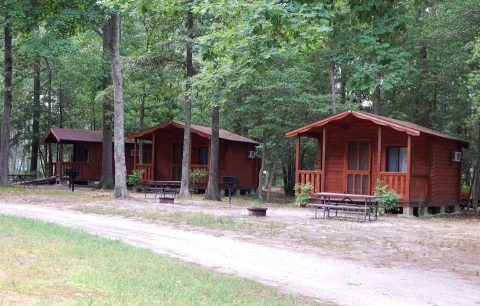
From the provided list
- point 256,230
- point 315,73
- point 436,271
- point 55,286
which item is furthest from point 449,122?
point 55,286

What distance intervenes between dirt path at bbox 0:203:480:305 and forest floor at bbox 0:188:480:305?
1 cm

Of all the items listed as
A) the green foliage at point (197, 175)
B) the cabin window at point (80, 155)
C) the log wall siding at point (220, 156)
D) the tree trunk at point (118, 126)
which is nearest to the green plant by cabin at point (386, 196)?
the tree trunk at point (118, 126)

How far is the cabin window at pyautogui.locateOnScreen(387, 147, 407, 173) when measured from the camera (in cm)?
1969

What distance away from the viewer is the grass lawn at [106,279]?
5.30 m

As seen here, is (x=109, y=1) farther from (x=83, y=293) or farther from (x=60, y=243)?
(x=83, y=293)

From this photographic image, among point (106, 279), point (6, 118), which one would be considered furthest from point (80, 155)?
point (106, 279)

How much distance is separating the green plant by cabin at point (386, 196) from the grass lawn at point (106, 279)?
446 inches

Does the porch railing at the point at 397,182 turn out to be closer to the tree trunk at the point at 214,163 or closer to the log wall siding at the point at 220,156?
the tree trunk at the point at 214,163

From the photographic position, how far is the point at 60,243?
8.48 metres

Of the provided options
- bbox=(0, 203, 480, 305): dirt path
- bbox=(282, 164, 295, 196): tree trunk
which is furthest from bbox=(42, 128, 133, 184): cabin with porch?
bbox=(0, 203, 480, 305): dirt path

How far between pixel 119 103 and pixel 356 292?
576 inches

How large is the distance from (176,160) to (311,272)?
2102cm

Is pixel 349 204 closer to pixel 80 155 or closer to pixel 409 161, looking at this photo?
pixel 409 161

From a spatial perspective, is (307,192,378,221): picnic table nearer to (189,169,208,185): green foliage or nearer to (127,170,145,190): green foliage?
(189,169,208,185): green foliage
